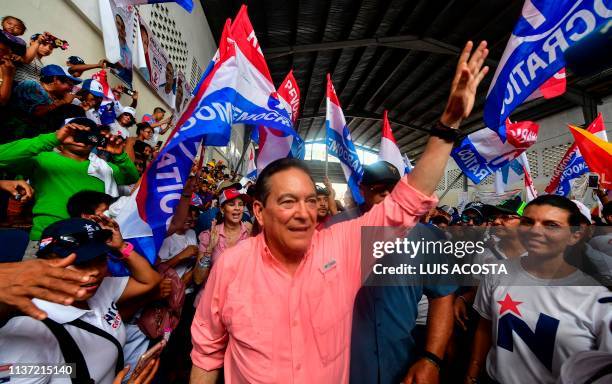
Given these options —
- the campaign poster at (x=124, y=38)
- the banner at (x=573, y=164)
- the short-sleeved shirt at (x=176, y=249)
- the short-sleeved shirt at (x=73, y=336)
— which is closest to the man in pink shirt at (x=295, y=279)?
the short-sleeved shirt at (x=73, y=336)

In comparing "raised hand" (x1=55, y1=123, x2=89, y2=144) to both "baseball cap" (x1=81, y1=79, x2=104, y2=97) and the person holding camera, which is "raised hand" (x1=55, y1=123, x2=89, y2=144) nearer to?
the person holding camera

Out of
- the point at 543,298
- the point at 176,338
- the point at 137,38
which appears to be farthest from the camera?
the point at 137,38

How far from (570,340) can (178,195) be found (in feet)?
7.65

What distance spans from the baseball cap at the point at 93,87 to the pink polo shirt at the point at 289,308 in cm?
315

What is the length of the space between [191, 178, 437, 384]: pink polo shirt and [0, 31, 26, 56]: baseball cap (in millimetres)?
2586

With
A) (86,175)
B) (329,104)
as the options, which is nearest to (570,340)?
(329,104)

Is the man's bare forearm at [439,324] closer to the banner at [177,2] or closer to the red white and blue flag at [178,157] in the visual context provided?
the red white and blue flag at [178,157]

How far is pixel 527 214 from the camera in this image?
6.63 ft

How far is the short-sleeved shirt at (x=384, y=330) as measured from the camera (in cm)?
→ 161

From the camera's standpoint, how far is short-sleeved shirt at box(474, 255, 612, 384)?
1.46 m

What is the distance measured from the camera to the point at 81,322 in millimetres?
1364

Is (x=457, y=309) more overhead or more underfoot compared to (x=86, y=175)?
more underfoot

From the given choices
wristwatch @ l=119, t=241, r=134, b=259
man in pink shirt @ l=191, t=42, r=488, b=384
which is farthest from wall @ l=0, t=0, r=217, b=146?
man in pink shirt @ l=191, t=42, r=488, b=384

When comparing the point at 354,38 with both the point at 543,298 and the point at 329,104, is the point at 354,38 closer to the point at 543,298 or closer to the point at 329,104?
the point at 329,104
